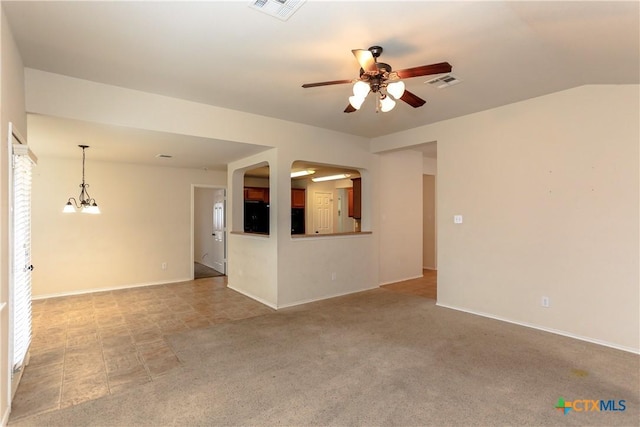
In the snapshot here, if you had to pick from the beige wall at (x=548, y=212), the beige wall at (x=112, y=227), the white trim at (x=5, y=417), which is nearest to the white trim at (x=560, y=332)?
the beige wall at (x=548, y=212)

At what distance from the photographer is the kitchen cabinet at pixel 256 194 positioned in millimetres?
8094

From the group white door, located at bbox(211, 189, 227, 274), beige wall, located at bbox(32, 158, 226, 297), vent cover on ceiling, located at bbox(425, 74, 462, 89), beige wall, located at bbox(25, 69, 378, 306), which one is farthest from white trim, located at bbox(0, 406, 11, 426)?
white door, located at bbox(211, 189, 227, 274)

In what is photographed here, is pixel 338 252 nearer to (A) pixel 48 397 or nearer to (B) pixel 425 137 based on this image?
(B) pixel 425 137

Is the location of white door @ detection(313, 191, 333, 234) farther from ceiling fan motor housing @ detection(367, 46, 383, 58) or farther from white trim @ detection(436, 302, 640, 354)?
ceiling fan motor housing @ detection(367, 46, 383, 58)

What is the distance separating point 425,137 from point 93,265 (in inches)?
236

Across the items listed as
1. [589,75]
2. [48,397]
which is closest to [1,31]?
[48,397]

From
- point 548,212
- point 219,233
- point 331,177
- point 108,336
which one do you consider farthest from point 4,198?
point 331,177

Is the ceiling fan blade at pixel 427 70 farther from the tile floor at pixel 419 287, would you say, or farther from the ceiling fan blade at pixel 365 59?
the tile floor at pixel 419 287

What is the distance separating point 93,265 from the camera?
563 cm

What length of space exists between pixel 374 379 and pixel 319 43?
268cm

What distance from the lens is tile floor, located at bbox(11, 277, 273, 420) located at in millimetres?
2471

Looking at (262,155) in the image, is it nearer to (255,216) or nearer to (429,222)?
(255,216)

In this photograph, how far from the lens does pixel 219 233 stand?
7652 mm

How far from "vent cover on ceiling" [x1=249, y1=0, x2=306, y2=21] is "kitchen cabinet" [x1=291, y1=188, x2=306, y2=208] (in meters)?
6.96
